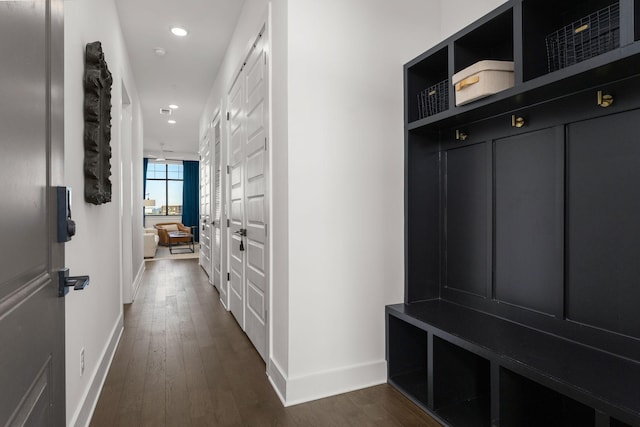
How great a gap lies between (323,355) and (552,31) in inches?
80.8

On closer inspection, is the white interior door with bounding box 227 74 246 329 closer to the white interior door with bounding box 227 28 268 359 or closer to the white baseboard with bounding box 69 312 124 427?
the white interior door with bounding box 227 28 268 359

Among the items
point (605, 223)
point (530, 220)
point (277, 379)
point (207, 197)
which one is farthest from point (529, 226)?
point (207, 197)

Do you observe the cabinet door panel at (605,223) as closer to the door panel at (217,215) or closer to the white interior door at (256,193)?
the white interior door at (256,193)

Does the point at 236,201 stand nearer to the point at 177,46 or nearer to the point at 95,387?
the point at 95,387

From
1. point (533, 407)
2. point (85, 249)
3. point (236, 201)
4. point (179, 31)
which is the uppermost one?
point (179, 31)

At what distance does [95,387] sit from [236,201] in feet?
6.36

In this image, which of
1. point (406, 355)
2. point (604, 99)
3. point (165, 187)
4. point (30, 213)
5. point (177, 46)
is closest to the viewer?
point (30, 213)

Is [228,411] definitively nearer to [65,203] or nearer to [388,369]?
[388,369]

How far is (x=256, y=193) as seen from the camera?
2.80 m

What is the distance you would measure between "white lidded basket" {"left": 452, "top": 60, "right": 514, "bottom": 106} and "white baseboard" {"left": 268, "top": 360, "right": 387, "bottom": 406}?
66.7 inches

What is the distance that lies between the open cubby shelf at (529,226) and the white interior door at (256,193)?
0.97 meters

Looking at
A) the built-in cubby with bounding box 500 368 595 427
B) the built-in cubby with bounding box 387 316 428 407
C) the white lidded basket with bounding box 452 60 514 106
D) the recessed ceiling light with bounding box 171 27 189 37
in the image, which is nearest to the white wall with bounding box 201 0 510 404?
the built-in cubby with bounding box 387 316 428 407

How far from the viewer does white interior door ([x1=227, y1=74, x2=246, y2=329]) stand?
11.1 feet

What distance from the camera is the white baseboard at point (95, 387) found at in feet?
5.92
